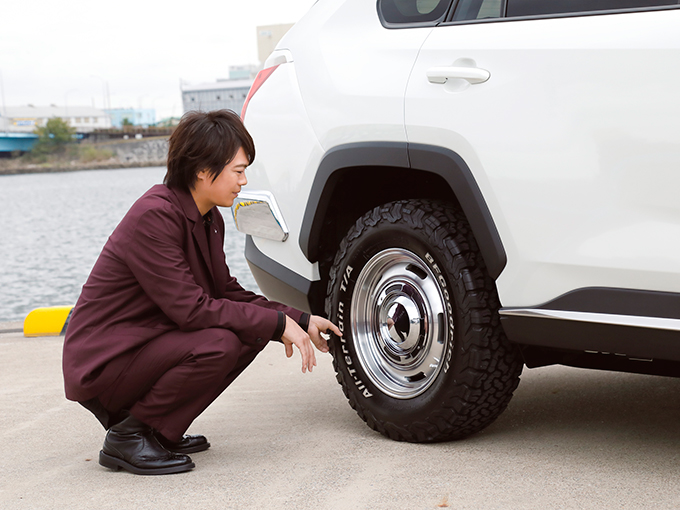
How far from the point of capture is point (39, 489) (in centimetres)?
274

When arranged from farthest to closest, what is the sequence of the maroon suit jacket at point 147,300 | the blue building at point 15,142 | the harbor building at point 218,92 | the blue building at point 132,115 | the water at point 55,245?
1. the blue building at point 132,115
2. the harbor building at point 218,92
3. the blue building at point 15,142
4. the water at point 55,245
5. the maroon suit jacket at point 147,300

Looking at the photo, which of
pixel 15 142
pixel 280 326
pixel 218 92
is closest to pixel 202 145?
pixel 280 326

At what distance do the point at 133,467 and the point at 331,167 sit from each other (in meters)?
1.20

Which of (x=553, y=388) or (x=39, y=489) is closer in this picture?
(x=39, y=489)

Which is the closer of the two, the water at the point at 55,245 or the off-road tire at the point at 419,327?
the off-road tire at the point at 419,327

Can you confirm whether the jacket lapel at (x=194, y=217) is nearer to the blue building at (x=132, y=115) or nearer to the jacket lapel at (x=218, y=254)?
the jacket lapel at (x=218, y=254)

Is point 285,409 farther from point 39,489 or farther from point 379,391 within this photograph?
point 39,489

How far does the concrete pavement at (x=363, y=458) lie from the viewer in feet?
8.17

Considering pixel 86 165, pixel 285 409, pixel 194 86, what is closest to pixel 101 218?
pixel 285 409

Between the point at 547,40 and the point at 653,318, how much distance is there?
842mm

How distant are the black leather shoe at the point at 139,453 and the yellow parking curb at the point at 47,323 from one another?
2.97 meters

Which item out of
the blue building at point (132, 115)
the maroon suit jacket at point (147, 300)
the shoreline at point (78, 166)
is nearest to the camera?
the maroon suit jacket at point (147, 300)

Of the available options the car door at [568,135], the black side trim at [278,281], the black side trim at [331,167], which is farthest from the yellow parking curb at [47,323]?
the car door at [568,135]

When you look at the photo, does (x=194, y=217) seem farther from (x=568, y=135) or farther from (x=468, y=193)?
(x=568, y=135)
